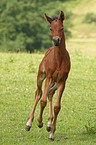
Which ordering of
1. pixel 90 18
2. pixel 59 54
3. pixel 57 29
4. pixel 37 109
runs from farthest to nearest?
pixel 90 18
pixel 37 109
pixel 59 54
pixel 57 29

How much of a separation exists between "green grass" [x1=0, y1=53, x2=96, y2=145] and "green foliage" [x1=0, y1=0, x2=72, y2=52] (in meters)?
20.3

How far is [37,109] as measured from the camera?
33.8ft

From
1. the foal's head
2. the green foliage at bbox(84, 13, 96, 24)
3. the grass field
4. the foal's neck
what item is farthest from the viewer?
the green foliage at bbox(84, 13, 96, 24)

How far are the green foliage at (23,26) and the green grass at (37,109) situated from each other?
20294mm

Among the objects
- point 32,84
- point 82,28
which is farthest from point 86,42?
point 32,84

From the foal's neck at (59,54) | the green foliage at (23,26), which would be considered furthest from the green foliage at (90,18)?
the foal's neck at (59,54)

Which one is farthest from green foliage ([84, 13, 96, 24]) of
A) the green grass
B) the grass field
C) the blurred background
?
the green grass

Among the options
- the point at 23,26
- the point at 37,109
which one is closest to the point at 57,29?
the point at 37,109

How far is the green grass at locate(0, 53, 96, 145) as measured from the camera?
7.63 metres

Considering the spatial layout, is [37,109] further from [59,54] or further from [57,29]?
[57,29]

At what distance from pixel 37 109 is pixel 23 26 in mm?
31235

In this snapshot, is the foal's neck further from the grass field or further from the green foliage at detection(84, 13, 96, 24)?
the green foliage at detection(84, 13, 96, 24)

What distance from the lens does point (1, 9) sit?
133 feet

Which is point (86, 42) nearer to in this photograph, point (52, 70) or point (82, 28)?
point (82, 28)
